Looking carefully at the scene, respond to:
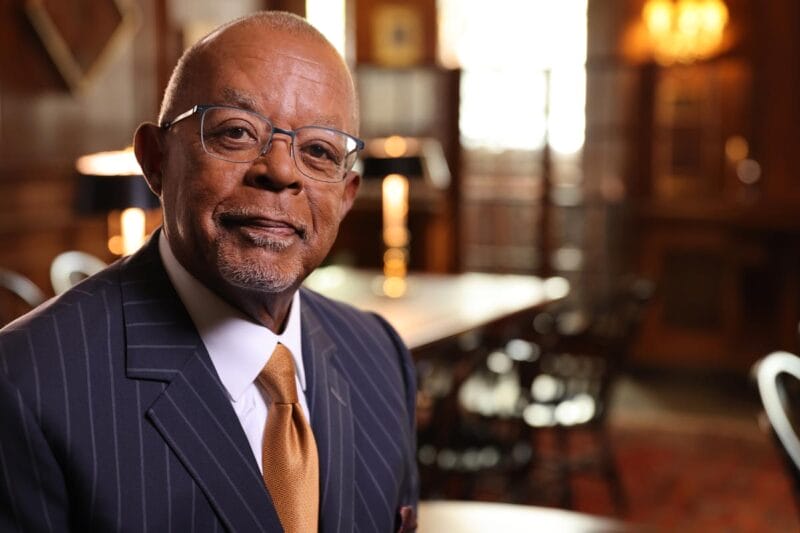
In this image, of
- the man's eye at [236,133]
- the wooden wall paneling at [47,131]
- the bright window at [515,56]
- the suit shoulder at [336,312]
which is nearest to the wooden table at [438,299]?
the wooden wall paneling at [47,131]

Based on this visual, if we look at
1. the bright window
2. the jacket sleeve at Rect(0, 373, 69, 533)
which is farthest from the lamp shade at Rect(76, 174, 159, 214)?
the bright window

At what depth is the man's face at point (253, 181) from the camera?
108cm

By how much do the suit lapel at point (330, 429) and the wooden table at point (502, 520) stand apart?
0.34 metres

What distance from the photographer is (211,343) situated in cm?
113

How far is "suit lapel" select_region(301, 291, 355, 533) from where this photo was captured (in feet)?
3.84

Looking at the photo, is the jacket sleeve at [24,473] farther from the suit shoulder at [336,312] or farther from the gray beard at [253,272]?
the suit shoulder at [336,312]

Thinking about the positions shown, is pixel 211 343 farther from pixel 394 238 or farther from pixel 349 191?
pixel 394 238

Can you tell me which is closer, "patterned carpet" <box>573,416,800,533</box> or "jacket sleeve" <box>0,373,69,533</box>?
"jacket sleeve" <box>0,373,69,533</box>

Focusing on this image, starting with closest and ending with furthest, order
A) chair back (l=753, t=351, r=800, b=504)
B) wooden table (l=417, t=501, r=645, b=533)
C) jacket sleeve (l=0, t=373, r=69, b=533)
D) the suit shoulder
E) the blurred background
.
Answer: jacket sleeve (l=0, t=373, r=69, b=533) < the suit shoulder < wooden table (l=417, t=501, r=645, b=533) < chair back (l=753, t=351, r=800, b=504) < the blurred background

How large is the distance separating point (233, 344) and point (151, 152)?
232 millimetres

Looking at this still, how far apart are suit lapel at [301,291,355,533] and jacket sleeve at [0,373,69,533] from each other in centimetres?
30

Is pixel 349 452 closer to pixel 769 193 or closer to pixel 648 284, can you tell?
pixel 648 284

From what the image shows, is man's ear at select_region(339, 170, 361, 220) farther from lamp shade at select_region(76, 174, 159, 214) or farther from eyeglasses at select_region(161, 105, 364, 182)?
lamp shade at select_region(76, 174, 159, 214)

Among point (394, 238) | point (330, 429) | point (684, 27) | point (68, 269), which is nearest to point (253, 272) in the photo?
point (330, 429)
